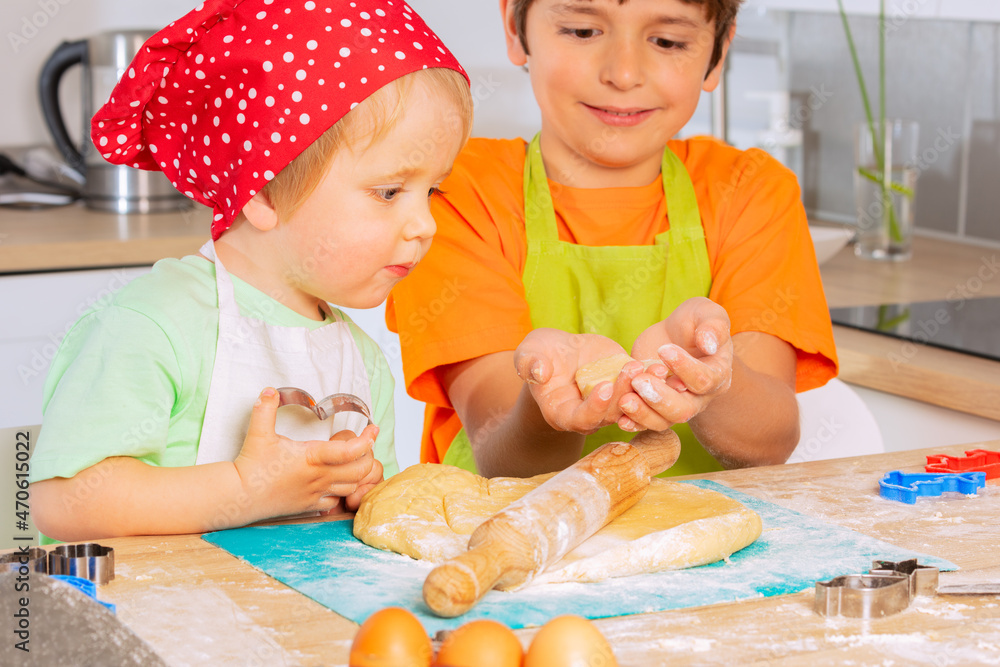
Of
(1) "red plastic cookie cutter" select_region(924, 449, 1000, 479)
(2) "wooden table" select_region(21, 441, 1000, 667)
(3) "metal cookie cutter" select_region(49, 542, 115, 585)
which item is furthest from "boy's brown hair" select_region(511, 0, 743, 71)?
(3) "metal cookie cutter" select_region(49, 542, 115, 585)

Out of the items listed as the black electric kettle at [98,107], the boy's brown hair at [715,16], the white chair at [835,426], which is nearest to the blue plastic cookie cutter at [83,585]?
the boy's brown hair at [715,16]

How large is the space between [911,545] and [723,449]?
35 centimetres

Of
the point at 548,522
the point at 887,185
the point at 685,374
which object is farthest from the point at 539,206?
the point at 887,185

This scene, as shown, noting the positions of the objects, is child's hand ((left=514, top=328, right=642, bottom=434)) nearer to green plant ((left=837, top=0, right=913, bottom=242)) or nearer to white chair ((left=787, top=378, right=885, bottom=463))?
white chair ((left=787, top=378, right=885, bottom=463))

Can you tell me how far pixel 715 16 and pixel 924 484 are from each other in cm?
61

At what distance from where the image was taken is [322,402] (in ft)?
2.95

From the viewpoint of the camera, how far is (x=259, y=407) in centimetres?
85

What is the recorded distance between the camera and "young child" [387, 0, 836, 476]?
117 centimetres

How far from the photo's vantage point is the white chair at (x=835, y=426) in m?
1.42

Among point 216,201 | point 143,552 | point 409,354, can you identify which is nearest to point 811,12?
point 409,354

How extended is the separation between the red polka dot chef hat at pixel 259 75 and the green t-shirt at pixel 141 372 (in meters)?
0.08

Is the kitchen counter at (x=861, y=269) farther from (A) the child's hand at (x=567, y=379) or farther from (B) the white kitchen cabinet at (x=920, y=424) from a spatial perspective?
→ (A) the child's hand at (x=567, y=379)

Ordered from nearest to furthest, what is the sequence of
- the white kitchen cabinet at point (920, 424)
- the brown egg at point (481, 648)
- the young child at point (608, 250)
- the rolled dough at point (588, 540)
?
the brown egg at point (481, 648) < the rolled dough at point (588, 540) < the young child at point (608, 250) < the white kitchen cabinet at point (920, 424)

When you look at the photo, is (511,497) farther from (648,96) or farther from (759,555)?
(648,96)
